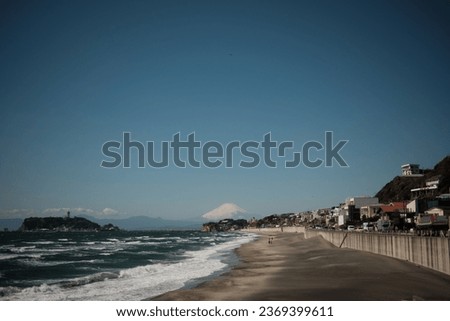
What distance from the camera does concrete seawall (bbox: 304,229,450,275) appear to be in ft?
54.4

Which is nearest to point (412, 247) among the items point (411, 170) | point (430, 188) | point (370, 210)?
point (370, 210)

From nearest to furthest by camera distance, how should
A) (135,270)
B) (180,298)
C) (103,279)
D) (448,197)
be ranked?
(180,298)
(103,279)
(135,270)
(448,197)

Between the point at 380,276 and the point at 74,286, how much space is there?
13.8m

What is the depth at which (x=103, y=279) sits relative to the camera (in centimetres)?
2467

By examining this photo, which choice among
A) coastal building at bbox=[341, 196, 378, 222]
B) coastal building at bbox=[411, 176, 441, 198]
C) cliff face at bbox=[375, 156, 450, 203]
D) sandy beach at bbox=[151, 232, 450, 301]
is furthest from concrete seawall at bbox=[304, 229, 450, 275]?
coastal building at bbox=[341, 196, 378, 222]

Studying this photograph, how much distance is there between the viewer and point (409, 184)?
85812 mm

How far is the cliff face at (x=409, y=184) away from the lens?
65.0 metres

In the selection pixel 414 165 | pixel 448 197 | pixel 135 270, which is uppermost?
pixel 414 165

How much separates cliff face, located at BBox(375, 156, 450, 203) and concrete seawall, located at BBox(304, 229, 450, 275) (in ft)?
123

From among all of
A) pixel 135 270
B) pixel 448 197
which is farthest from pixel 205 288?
pixel 448 197

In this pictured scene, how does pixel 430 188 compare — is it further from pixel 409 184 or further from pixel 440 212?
pixel 440 212

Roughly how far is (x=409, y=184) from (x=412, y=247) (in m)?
70.4
